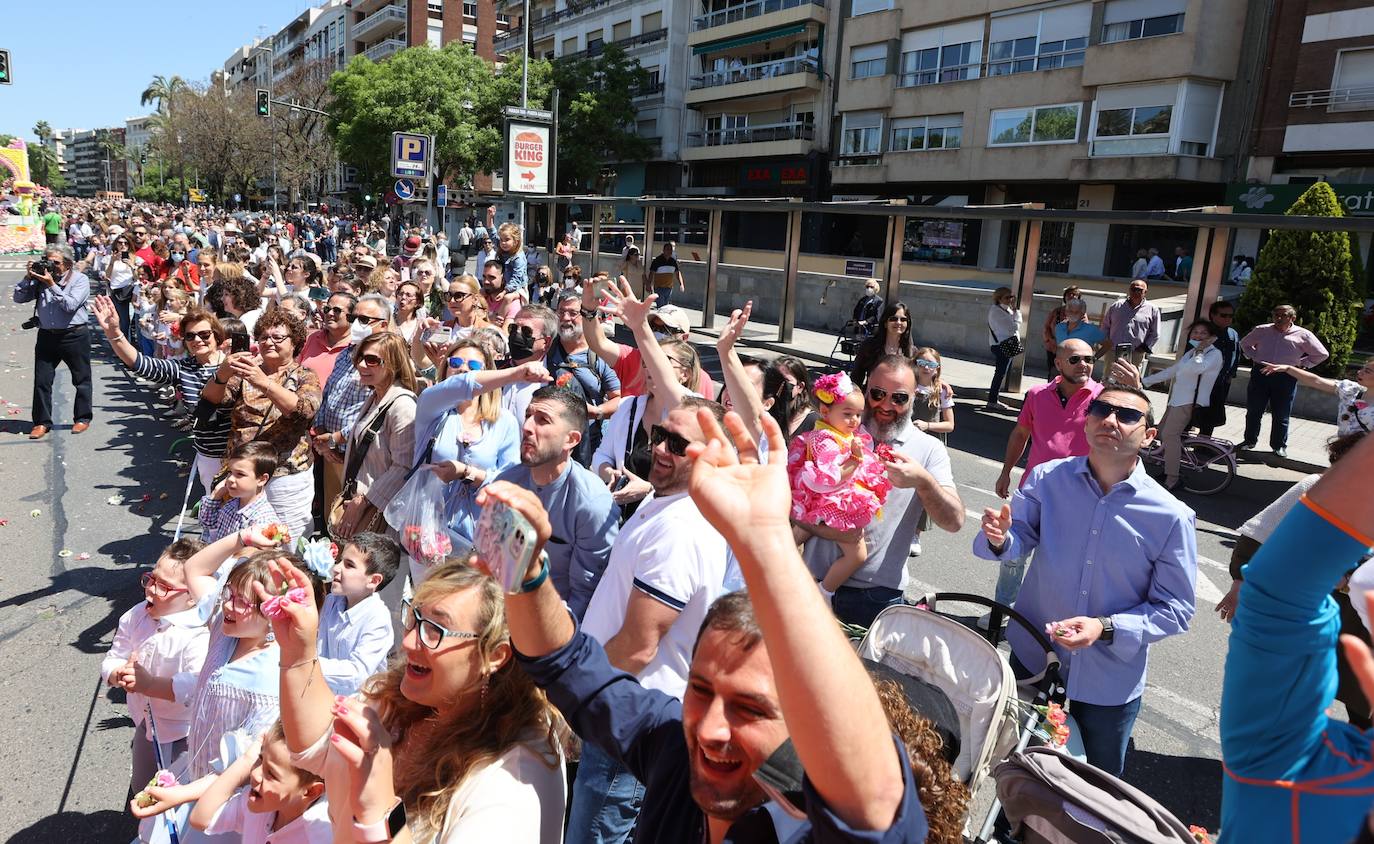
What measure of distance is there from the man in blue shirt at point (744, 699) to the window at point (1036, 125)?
31001 mm

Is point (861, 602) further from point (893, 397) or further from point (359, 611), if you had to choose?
point (359, 611)

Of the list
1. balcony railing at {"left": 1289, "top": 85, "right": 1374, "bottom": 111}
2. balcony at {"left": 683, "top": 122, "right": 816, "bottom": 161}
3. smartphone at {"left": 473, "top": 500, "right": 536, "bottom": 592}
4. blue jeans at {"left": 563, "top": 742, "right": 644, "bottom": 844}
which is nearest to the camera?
smartphone at {"left": 473, "top": 500, "right": 536, "bottom": 592}

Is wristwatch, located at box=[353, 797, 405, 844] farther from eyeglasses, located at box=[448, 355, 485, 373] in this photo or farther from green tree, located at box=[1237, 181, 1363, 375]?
green tree, located at box=[1237, 181, 1363, 375]

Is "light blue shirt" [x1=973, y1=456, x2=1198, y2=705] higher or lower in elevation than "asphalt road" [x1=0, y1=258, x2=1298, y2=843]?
higher

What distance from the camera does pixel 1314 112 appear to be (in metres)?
23.7

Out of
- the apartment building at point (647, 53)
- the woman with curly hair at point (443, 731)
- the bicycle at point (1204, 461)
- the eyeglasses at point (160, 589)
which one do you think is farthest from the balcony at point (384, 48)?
the woman with curly hair at point (443, 731)

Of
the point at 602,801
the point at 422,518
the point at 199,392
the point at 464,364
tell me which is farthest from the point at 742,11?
the point at 602,801

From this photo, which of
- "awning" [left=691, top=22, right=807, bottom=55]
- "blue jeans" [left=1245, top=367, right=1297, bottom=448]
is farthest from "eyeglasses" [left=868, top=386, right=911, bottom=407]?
"awning" [left=691, top=22, right=807, bottom=55]

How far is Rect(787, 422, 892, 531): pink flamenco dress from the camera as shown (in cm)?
323

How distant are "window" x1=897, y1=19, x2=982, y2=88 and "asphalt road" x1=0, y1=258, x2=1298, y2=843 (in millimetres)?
25129

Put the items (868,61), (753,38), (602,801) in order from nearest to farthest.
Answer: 1. (602,801)
2. (868,61)
3. (753,38)

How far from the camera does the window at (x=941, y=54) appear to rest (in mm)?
30891

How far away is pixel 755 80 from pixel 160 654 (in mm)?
40023

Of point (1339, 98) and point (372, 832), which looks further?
point (1339, 98)
